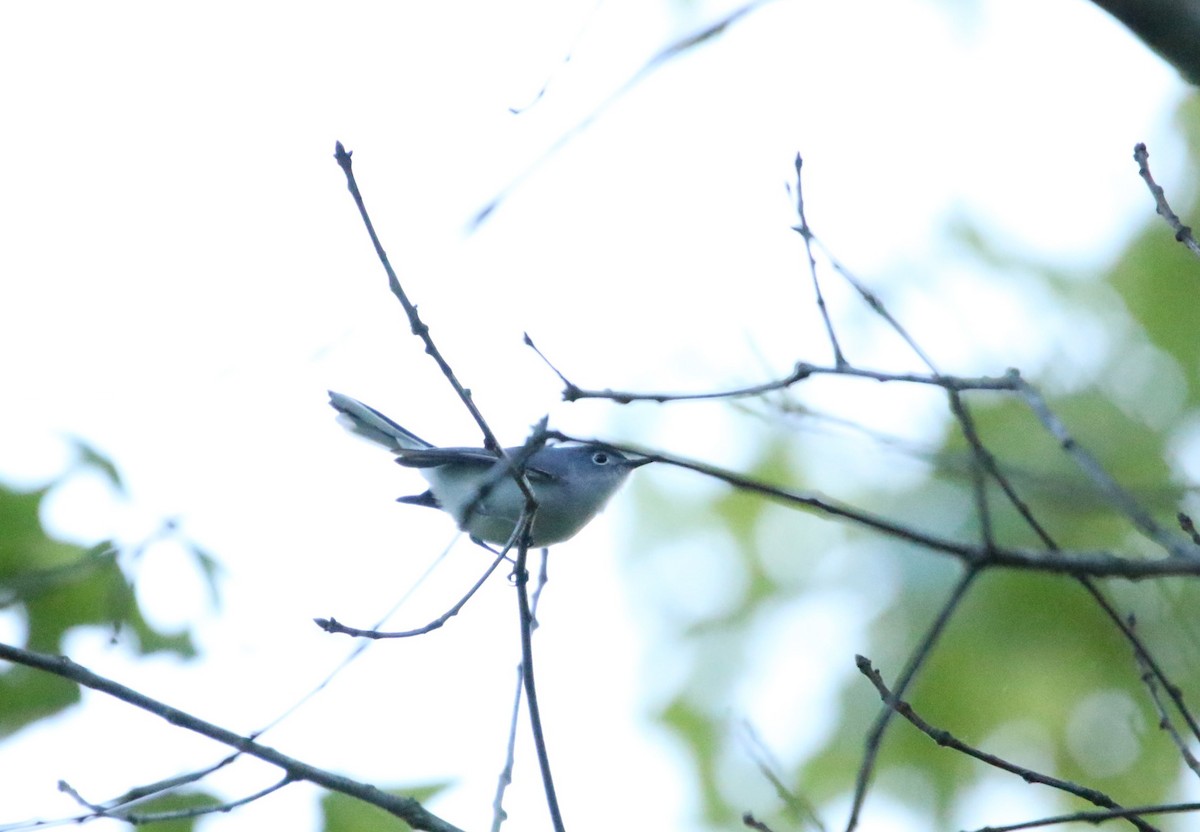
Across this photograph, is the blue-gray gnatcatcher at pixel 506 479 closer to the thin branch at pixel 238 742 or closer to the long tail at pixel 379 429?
the long tail at pixel 379 429

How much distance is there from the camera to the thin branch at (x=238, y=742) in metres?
1.91

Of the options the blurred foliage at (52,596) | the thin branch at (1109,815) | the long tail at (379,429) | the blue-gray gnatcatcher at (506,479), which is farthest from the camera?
the long tail at (379,429)

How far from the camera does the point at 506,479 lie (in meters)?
3.29

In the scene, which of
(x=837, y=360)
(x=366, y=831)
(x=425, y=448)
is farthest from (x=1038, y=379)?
(x=366, y=831)

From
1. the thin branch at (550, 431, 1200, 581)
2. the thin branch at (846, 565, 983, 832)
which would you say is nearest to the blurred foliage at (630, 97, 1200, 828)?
the thin branch at (846, 565, 983, 832)

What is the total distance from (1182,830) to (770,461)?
2.98 m

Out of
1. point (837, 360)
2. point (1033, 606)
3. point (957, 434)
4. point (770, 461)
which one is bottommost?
point (837, 360)

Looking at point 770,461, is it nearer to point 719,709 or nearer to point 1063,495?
point 719,709

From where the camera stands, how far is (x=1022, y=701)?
527cm

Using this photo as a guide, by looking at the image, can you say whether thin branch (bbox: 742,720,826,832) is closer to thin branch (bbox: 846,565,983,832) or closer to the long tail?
thin branch (bbox: 846,565,983,832)

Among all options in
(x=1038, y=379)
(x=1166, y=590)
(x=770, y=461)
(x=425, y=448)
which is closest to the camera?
(x=1166, y=590)

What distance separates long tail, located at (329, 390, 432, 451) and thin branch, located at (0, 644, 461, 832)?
153cm

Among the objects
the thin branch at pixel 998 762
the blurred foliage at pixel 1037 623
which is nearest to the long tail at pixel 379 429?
the blurred foliage at pixel 1037 623

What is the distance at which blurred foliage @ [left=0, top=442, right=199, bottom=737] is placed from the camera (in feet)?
7.75
